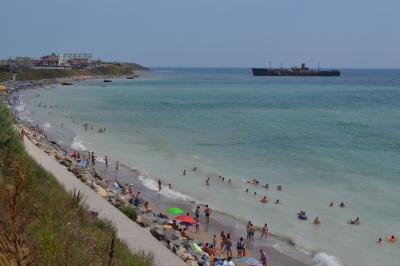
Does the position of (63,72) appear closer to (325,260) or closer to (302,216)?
(302,216)

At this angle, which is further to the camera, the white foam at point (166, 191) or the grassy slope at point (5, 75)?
the grassy slope at point (5, 75)

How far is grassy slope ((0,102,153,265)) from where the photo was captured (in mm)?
5527

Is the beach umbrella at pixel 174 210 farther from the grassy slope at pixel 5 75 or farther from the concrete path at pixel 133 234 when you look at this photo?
the grassy slope at pixel 5 75

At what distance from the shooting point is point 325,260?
54.2 feet

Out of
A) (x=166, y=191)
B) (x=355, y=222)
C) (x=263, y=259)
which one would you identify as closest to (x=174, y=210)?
(x=166, y=191)

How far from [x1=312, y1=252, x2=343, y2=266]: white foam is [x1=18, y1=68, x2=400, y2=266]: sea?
33mm

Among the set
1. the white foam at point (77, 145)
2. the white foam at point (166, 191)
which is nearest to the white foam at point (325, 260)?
the white foam at point (166, 191)

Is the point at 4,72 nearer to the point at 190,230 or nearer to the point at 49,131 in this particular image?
the point at 49,131

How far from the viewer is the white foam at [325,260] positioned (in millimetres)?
16234

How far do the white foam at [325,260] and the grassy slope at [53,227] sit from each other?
300 inches

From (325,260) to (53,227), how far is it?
10536 millimetres

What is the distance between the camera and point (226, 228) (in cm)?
1984

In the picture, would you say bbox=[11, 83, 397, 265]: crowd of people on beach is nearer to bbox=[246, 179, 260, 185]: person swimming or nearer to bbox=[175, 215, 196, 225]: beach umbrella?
bbox=[246, 179, 260, 185]: person swimming

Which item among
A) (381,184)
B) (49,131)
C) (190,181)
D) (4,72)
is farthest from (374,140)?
(4,72)
